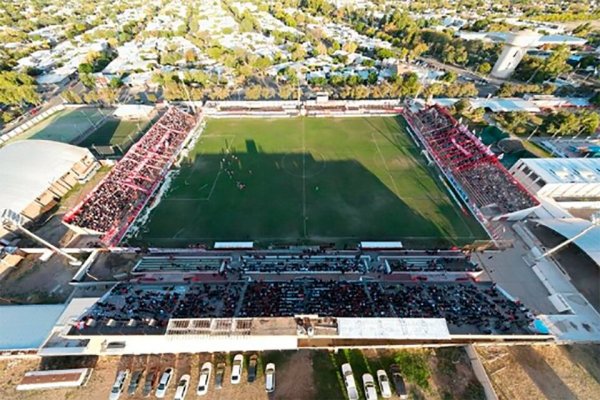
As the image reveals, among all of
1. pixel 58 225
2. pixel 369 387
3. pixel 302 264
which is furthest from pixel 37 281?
pixel 369 387

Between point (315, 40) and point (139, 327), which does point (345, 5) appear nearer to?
point (315, 40)

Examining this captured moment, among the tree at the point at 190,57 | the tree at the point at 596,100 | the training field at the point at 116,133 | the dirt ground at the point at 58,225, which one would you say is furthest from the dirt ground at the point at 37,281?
the tree at the point at 596,100

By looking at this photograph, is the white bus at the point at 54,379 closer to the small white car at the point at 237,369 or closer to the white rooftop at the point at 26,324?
the white rooftop at the point at 26,324

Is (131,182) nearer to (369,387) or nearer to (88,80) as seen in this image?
(369,387)

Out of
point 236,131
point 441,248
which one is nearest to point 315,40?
point 236,131

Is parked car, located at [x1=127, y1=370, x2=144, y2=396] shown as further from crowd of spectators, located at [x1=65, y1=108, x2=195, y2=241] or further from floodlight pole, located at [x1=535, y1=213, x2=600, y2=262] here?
floodlight pole, located at [x1=535, y1=213, x2=600, y2=262]
